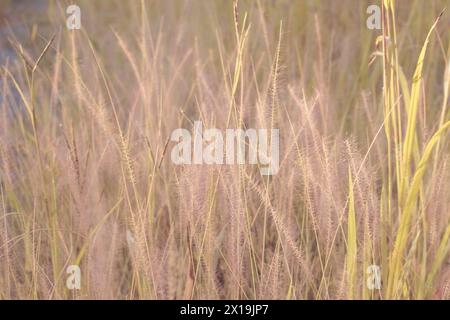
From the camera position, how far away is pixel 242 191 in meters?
1.27

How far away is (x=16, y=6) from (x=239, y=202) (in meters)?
1.45

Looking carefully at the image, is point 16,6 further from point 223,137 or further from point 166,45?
point 223,137

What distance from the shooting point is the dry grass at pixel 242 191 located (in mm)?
1123

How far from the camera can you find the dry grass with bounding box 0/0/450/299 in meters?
1.12

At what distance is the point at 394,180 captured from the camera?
1.52 metres

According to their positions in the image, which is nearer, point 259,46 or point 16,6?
point 259,46

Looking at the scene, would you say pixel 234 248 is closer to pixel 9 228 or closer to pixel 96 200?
pixel 96 200
